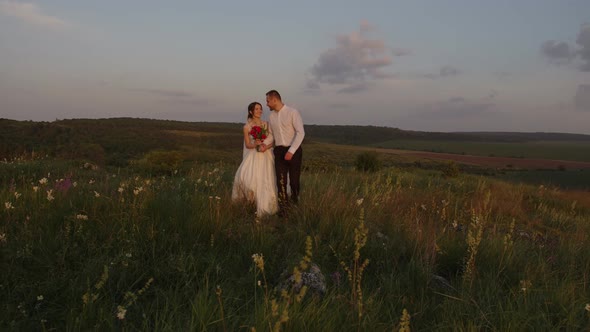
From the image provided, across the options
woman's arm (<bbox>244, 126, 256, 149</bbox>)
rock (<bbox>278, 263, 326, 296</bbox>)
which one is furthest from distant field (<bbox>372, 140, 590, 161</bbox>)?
rock (<bbox>278, 263, 326, 296</bbox>)

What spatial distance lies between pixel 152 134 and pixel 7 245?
2618 inches

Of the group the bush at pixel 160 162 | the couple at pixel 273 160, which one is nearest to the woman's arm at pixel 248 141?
the couple at pixel 273 160

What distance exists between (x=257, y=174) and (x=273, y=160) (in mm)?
470

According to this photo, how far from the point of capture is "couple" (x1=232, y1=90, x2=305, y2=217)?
20.2ft

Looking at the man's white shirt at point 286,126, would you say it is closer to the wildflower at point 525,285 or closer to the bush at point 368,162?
the wildflower at point 525,285

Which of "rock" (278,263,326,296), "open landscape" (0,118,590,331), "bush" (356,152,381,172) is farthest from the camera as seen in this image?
"bush" (356,152,381,172)

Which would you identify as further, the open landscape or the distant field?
the distant field

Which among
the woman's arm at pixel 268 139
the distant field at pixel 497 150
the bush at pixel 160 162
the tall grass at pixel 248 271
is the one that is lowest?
the distant field at pixel 497 150

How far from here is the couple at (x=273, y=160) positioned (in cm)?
616

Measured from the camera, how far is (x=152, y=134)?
6631cm

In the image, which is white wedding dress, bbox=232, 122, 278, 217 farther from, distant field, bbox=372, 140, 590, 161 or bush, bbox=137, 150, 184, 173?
distant field, bbox=372, 140, 590, 161

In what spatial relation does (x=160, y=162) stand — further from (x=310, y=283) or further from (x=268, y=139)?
(x=310, y=283)

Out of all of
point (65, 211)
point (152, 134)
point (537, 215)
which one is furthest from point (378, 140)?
point (65, 211)

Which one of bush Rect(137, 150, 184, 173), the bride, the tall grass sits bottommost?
bush Rect(137, 150, 184, 173)
